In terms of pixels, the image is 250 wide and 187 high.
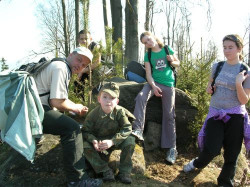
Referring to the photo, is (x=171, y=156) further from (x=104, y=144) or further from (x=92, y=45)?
(x=92, y=45)

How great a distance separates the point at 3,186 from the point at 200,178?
2905 mm

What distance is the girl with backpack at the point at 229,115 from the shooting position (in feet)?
11.7

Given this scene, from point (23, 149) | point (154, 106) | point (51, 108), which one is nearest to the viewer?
point (23, 149)

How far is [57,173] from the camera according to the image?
3.60 metres

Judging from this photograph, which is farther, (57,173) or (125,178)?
(57,173)

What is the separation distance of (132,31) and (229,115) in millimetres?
6145

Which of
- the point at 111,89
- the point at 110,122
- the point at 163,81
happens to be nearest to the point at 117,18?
the point at 163,81

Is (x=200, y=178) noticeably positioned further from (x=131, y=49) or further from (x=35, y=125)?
(x=131, y=49)

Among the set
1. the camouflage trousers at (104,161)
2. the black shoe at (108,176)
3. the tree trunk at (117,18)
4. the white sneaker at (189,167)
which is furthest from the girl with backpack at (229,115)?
the tree trunk at (117,18)

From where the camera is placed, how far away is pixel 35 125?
285 centimetres

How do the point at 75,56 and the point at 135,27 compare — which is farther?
the point at 135,27

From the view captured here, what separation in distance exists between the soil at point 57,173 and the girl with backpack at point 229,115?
0.51m

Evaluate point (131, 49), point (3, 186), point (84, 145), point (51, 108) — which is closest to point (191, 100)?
point (84, 145)

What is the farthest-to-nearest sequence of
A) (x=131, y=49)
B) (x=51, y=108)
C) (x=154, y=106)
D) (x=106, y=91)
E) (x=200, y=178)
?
(x=131, y=49), (x=154, y=106), (x=200, y=178), (x=106, y=91), (x=51, y=108)
